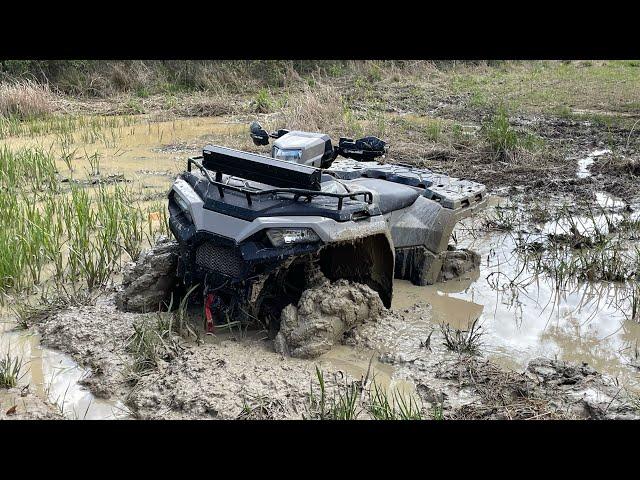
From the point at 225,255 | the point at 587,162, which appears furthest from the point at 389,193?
the point at 587,162

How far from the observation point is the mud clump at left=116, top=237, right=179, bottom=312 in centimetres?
498

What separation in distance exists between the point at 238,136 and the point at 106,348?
8058mm

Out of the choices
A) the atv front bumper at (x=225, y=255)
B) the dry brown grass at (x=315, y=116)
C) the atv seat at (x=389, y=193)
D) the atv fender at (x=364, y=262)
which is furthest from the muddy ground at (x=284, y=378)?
the dry brown grass at (x=315, y=116)

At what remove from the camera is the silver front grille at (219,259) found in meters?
4.44

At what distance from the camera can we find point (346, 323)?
4.70 meters

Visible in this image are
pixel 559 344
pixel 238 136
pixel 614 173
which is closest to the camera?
pixel 559 344

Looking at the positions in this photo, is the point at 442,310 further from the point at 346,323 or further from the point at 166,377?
the point at 166,377

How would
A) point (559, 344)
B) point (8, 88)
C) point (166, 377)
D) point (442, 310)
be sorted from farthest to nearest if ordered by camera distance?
point (8, 88), point (442, 310), point (559, 344), point (166, 377)

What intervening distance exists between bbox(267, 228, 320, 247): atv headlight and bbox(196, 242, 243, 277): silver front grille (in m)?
0.25

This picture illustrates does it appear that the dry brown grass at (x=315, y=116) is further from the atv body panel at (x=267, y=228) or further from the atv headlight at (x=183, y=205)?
the atv headlight at (x=183, y=205)

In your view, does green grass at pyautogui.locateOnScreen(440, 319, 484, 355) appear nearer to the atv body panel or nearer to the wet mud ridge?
the wet mud ridge

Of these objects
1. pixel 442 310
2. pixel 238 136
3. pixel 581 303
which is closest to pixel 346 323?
pixel 442 310

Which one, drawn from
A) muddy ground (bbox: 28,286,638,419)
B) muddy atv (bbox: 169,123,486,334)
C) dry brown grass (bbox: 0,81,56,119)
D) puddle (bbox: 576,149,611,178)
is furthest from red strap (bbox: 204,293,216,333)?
dry brown grass (bbox: 0,81,56,119)

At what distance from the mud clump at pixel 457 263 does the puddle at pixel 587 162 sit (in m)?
3.66
